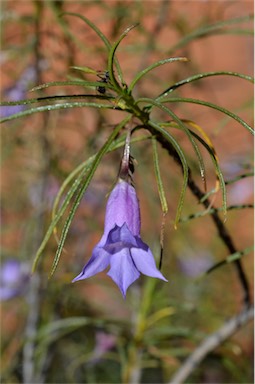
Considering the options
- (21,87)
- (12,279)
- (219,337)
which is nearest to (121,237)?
(219,337)

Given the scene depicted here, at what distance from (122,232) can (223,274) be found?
1037 millimetres

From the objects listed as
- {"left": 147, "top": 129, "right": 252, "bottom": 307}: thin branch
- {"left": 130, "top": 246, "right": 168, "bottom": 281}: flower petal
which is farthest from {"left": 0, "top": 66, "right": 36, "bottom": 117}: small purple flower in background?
{"left": 130, "top": 246, "right": 168, "bottom": 281}: flower petal

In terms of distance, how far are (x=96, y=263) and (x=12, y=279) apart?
0.65m

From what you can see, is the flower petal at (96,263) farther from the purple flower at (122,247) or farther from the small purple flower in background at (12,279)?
the small purple flower in background at (12,279)

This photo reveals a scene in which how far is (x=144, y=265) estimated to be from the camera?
0.45m

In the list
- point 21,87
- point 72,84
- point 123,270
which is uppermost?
point 21,87

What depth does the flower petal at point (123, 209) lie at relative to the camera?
46 centimetres

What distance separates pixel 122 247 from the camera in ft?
1.53

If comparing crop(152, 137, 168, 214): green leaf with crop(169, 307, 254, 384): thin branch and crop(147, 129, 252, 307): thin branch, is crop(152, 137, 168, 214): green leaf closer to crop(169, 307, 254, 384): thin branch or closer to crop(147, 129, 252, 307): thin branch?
crop(147, 129, 252, 307): thin branch

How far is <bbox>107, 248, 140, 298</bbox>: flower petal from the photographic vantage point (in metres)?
0.45

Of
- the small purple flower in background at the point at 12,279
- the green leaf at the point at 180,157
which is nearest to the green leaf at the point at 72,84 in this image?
the green leaf at the point at 180,157

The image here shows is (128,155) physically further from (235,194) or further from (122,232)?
(235,194)

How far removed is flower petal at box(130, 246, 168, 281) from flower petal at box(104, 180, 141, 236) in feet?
0.05

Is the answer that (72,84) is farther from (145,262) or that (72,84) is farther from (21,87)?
(21,87)
